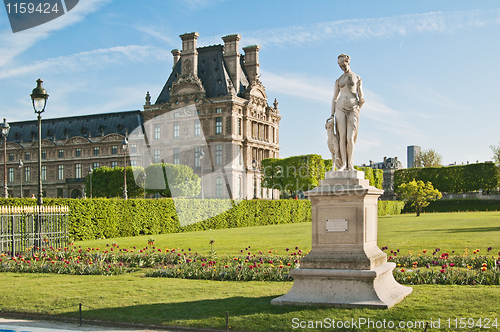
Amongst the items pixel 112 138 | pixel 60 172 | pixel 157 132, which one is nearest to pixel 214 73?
pixel 157 132

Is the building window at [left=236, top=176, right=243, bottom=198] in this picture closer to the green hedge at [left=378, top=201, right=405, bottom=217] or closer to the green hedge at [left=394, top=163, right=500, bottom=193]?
the green hedge at [left=378, top=201, right=405, bottom=217]

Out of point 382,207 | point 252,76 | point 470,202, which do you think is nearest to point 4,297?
point 382,207

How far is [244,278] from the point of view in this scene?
9.55 metres

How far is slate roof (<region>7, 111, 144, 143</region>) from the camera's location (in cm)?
7431

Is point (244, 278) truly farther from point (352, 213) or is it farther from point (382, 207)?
point (382, 207)

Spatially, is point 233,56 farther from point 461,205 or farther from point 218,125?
point 461,205

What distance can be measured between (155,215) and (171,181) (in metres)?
30.4

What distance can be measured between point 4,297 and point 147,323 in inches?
122

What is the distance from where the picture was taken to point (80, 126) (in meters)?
76.8

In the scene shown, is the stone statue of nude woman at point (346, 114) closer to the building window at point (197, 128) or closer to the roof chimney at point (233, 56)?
the roof chimney at point (233, 56)

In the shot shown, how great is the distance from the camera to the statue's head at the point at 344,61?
7543mm

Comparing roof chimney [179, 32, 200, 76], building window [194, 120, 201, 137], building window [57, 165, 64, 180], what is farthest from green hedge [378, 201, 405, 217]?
building window [57, 165, 64, 180]

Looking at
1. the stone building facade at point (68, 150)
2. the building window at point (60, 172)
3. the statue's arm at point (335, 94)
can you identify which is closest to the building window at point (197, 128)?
the stone building facade at point (68, 150)

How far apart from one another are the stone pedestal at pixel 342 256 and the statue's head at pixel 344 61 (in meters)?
1.56
